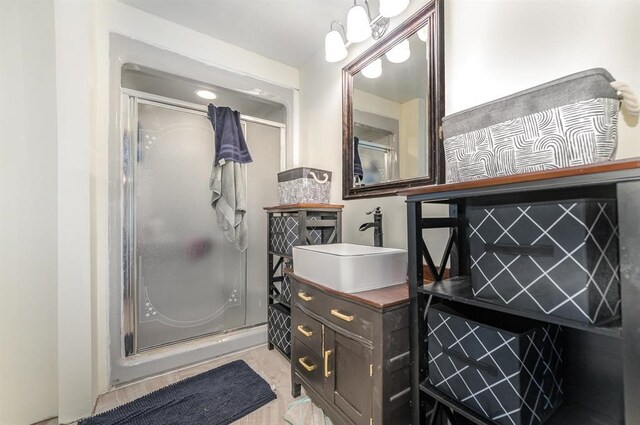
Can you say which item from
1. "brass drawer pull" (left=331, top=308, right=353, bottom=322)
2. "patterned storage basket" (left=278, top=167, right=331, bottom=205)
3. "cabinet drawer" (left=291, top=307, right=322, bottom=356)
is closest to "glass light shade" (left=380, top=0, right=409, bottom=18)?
"patterned storage basket" (left=278, top=167, right=331, bottom=205)

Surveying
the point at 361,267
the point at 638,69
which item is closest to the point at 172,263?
the point at 361,267

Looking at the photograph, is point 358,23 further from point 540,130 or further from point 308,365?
point 308,365

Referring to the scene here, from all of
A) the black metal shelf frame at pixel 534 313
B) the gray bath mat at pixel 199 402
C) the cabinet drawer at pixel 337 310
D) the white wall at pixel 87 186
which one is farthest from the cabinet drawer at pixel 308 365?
the white wall at pixel 87 186

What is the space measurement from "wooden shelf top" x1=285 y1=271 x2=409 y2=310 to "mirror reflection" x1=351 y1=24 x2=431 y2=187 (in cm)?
57

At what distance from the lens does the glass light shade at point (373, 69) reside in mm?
1509

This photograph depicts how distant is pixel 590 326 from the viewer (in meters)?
0.54

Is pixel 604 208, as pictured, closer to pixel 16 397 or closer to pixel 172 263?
pixel 172 263

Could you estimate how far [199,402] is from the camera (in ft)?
4.76

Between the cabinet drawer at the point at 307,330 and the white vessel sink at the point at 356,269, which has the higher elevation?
the white vessel sink at the point at 356,269

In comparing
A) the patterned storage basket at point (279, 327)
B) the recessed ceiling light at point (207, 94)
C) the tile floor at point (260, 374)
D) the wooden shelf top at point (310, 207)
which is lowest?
the tile floor at point (260, 374)

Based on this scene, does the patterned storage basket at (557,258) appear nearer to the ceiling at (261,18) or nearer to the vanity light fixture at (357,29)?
the vanity light fixture at (357,29)

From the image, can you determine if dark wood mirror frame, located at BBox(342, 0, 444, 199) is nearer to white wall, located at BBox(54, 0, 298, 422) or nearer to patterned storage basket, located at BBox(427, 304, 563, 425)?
patterned storage basket, located at BBox(427, 304, 563, 425)

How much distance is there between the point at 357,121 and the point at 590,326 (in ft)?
4.61

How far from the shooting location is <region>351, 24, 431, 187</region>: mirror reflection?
4.18ft
